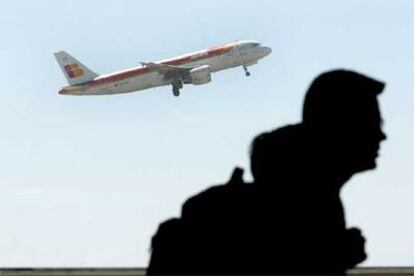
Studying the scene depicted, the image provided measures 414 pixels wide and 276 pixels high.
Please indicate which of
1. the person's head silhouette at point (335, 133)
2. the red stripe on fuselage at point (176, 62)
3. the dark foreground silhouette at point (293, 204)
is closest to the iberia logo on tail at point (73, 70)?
the red stripe on fuselage at point (176, 62)

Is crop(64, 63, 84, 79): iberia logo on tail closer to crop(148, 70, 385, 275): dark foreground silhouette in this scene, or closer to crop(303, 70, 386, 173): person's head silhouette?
crop(148, 70, 385, 275): dark foreground silhouette

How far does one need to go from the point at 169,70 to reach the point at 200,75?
994cm

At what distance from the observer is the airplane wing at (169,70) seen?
344 ft

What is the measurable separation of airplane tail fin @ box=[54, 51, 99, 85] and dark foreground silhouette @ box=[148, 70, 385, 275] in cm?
11275

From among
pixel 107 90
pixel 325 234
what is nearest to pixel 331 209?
pixel 325 234

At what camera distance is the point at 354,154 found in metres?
7.50

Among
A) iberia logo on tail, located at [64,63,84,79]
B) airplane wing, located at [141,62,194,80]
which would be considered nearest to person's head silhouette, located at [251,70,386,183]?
airplane wing, located at [141,62,194,80]

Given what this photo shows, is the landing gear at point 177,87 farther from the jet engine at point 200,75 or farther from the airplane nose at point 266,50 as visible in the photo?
the airplane nose at point 266,50

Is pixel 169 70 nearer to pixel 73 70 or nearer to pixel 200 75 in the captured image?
pixel 200 75

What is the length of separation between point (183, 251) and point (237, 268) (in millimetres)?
503

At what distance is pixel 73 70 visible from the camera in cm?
12738

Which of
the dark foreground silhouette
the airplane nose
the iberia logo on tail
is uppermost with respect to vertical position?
the dark foreground silhouette

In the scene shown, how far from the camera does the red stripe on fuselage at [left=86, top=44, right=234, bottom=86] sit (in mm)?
104812

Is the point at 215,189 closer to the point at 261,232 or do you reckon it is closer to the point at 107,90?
the point at 261,232
